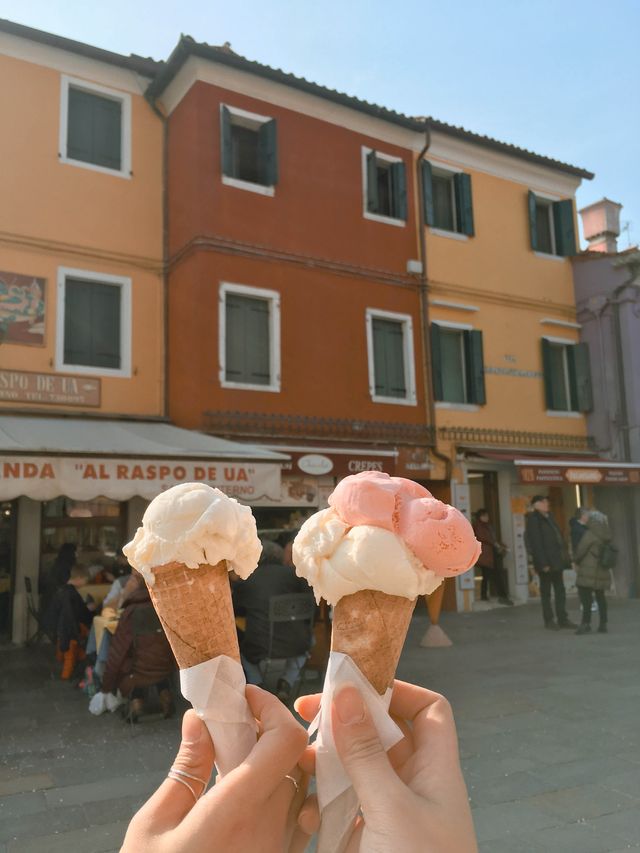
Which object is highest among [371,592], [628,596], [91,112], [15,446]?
[91,112]

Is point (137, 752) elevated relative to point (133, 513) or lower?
lower

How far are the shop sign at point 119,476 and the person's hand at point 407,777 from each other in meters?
6.38

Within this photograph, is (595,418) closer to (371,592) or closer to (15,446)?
(15,446)

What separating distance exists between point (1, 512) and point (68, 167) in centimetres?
562

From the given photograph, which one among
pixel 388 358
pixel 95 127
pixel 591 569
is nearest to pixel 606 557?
pixel 591 569

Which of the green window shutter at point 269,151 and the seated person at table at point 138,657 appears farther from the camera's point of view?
the green window shutter at point 269,151

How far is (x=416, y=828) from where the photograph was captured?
1.16m

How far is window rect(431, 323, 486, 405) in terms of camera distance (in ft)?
45.3

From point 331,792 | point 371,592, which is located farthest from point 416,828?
point 371,592

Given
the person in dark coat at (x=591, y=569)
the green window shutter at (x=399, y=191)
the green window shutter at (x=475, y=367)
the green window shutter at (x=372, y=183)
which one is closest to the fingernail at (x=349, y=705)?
the person in dark coat at (x=591, y=569)

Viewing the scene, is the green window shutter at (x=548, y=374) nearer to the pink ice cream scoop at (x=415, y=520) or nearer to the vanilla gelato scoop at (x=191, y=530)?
the pink ice cream scoop at (x=415, y=520)

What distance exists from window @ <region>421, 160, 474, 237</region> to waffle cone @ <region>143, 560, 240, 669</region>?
13694 millimetres

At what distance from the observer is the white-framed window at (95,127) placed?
11.1 metres

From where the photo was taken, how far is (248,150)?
12.2 meters
